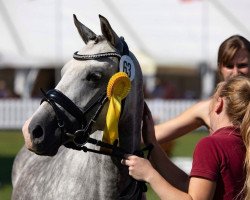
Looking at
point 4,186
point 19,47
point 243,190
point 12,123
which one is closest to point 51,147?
point 243,190

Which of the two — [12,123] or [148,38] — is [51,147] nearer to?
[12,123]

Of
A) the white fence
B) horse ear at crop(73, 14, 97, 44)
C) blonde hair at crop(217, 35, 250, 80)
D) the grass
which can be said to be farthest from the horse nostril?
the white fence

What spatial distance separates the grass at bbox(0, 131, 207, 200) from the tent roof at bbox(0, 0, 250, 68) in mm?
3701

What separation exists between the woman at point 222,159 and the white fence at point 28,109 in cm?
2086

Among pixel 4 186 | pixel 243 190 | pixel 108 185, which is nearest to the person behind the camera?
pixel 243 190

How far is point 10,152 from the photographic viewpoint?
1716cm

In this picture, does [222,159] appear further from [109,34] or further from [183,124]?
[183,124]

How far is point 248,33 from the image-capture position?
97.2 ft

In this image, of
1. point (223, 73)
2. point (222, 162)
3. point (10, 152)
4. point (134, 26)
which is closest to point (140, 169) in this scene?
point (222, 162)

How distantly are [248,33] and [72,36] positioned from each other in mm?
6352

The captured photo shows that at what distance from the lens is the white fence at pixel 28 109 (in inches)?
998

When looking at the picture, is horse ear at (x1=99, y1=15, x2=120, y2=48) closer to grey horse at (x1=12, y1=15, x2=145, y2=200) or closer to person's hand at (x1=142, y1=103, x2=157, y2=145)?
grey horse at (x1=12, y1=15, x2=145, y2=200)

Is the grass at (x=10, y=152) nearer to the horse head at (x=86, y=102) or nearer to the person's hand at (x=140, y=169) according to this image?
the horse head at (x=86, y=102)

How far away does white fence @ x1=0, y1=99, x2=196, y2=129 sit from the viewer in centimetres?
2534
